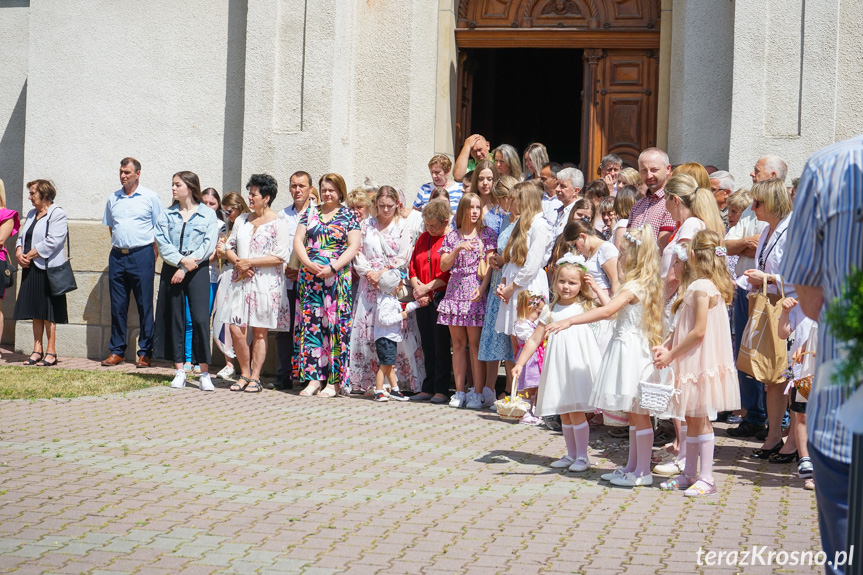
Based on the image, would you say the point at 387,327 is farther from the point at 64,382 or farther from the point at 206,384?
the point at 64,382

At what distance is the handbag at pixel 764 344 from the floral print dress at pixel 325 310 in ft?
13.3

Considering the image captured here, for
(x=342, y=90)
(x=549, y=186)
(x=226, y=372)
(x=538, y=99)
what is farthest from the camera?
Result: (x=538, y=99)

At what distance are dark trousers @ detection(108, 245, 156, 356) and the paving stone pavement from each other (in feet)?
9.91

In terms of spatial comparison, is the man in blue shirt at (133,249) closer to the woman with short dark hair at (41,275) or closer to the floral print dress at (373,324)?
the woman with short dark hair at (41,275)

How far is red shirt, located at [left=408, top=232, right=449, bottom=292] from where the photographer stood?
32.4 feet

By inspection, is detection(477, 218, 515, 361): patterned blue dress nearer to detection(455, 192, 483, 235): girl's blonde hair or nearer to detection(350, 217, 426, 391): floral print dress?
detection(455, 192, 483, 235): girl's blonde hair

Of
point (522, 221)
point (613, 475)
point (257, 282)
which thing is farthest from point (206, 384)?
point (613, 475)

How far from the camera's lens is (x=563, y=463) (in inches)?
272

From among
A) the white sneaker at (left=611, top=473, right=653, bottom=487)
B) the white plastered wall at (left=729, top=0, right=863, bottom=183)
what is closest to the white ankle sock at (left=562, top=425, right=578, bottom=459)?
the white sneaker at (left=611, top=473, right=653, bottom=487)

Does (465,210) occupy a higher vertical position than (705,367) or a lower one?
higher

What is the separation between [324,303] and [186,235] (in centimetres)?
159

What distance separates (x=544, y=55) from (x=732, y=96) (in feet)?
27.9

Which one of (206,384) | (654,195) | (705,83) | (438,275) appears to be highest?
(705,83)

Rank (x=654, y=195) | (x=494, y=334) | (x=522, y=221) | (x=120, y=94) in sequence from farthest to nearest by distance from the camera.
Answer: (x=120, y=94), (x=494, y=334), (x=522, y=221), (x=654, y=195)
